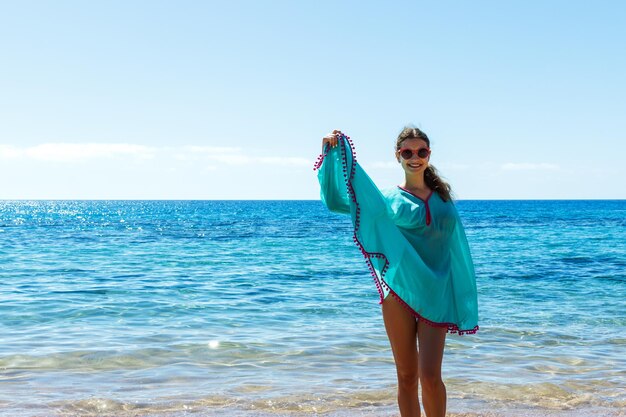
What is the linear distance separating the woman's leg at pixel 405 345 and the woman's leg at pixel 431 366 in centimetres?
8

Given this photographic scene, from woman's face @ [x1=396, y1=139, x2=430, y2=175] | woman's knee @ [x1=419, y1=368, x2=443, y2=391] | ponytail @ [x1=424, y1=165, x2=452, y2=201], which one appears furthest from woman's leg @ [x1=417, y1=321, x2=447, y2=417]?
woman's face @ [x1=396, y1=139, x2=430, y2=175]

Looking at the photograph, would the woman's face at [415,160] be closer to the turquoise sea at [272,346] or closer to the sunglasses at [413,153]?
the sunglasses at [413,153]

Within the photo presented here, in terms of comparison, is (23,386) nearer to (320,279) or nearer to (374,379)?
(374,379)

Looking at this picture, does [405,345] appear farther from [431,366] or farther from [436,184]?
[436,184]

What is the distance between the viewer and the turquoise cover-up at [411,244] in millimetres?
4289

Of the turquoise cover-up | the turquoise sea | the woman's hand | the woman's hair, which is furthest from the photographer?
the turquoise sea

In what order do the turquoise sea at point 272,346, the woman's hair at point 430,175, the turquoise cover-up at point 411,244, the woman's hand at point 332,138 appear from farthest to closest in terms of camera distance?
the turquoise sea at point 272,346
the woman's hand at point 332,138
the woman's hair at point 430,175
the turquoise cover-up at point 411,244

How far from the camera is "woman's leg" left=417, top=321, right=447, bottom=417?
13.7ft

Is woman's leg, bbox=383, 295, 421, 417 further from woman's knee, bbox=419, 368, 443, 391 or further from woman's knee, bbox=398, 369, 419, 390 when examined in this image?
woman's knee, bbox=419, 368, 443, 391

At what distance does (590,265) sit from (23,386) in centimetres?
1721

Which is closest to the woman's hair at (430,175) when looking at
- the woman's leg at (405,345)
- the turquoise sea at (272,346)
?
the woman's leg at (405,345)

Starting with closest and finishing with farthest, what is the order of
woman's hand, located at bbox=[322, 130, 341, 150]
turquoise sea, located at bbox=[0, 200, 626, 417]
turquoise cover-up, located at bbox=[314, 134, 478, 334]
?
turquoise cover-up, located at bbox=[314, 134, 478, 334] < woman's hand, located at bbox=[322, 130, 341, 150] < turquoise sea, located at bbox=[0, 200, 626, 417]

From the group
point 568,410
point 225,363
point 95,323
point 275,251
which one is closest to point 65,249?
point 275,251

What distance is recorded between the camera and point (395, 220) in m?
4.42
